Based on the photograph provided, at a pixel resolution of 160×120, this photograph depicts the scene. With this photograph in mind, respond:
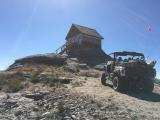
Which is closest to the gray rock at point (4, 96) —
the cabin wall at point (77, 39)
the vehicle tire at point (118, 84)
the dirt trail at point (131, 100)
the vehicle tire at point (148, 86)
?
the dirt trail at point (131, 100)

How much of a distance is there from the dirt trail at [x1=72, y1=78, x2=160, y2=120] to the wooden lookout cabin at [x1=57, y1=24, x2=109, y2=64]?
28424mm

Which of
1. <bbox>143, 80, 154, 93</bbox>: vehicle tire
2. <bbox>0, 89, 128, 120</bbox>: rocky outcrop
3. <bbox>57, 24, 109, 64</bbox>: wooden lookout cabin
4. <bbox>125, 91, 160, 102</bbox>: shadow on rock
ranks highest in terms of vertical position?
<bbox>57, 24, 109, 64</bbox>: wooden lookout cabin

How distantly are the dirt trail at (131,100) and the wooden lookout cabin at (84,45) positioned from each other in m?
28.4

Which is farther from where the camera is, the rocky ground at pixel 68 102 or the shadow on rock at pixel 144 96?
the shadow on rock at pixel 144 96

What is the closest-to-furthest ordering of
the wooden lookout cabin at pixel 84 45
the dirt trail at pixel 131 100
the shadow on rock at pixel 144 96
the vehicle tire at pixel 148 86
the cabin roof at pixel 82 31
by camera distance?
the dirt trail at pixel 131 100
the shadow on rock at pixel 144 96
the vehicle tire at pixel 148 86
the wooden lookout cabin at pixel 84 45
the cabin roof at pixel 82 31

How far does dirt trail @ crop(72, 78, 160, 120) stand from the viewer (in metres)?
15.9

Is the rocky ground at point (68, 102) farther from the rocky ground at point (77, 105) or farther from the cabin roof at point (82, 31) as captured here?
the cabin roof at point (82, 31)

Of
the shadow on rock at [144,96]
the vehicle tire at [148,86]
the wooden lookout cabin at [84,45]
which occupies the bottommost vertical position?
the shadow on rock at [144,96]

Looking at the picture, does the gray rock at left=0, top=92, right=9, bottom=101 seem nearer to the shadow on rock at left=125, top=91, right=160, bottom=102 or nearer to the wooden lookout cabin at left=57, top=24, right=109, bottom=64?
the shadow on rock at left=125, top=91, right=160, bottom=102

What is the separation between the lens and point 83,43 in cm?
5378

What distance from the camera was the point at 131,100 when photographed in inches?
738

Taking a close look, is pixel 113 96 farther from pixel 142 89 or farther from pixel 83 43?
pixel 83 43

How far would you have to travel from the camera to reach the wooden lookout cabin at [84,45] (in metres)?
51.9

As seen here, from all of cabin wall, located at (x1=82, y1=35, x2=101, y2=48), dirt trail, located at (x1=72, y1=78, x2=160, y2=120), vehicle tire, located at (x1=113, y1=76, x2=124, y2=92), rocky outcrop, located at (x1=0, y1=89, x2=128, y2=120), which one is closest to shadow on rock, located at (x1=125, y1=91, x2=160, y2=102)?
dirt trail, located at (x1=72, y1=78, x2=160, y2=120)
